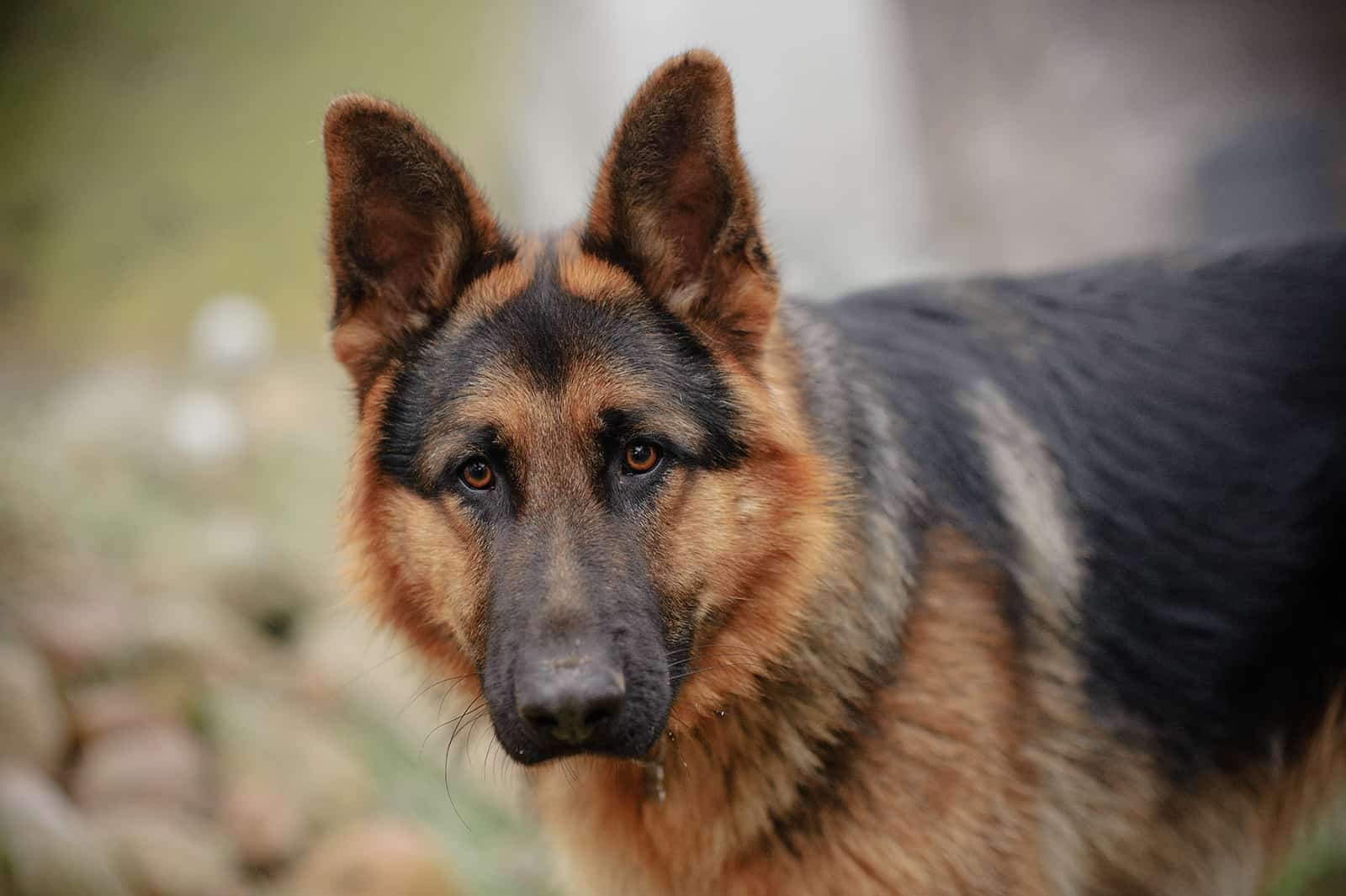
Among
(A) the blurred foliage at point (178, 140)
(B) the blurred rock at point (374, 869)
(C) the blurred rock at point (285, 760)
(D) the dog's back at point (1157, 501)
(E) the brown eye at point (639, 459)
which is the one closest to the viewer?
(E) the brown eye at point (639, 459)

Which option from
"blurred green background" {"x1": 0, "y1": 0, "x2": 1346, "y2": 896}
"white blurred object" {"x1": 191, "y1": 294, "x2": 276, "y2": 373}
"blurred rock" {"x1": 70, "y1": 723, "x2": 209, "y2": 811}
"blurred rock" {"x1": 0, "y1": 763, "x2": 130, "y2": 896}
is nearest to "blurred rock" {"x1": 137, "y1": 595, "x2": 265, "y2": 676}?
"blurred green background" {"x1": 0, "y1": 0, "x2": 1346, "y2": 896}

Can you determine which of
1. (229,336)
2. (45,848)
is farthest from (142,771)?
(229,336)

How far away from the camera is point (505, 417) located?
251 centimetres

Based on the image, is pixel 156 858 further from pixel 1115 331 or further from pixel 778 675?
pixel 1115 331

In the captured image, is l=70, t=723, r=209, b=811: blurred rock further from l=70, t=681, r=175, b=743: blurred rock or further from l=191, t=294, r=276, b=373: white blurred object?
l=191, t=294, r=276, b=373: white blurred object

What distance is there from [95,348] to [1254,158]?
963cm

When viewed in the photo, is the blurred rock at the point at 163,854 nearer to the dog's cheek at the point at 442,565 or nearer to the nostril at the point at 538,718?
the dog's cheek at the point at 442,565

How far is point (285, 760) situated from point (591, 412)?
3.33m

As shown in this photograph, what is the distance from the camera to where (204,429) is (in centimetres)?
790

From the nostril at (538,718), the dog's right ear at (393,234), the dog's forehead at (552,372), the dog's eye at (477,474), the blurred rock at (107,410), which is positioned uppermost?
the dog's right ear at (393,234)

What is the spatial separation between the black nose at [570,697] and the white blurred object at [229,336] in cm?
677

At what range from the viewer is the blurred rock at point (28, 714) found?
4156 mm

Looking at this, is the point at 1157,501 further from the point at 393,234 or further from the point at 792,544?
the point at 393,234

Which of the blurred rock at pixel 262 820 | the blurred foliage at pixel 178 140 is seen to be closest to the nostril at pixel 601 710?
the blurred rock at pixel 262 820
